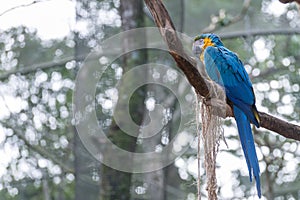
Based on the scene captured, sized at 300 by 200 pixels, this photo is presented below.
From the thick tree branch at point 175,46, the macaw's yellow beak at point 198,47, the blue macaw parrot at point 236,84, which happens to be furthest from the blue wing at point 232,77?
the thick tree branch at point 175,46

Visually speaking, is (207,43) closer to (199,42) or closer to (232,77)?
(199,42)

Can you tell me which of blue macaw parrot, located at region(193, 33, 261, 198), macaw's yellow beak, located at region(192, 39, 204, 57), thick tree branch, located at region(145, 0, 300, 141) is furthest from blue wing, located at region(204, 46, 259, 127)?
thick tree branch, located at region(145, 0, 300, 141)

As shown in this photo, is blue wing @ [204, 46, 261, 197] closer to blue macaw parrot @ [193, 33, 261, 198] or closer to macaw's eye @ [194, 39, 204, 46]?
blue macaw parrot @ [193, 33, 261, 198]

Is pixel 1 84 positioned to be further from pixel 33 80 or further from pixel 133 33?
pixel 133 33

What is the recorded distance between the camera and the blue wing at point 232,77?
7.58 ft

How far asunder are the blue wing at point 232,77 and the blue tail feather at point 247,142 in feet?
Answer: 0.08

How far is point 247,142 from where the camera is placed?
221 centimetres

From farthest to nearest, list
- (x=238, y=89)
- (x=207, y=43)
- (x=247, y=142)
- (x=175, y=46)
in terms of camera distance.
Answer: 1. (x=207, y=43)
2. (x=238, y=89)
3. (x=247, y=142)
4. (x=175, y=46)

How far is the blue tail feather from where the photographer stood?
2.12m

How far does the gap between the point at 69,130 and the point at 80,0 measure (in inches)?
41.4

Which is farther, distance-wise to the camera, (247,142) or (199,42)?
(199,42)

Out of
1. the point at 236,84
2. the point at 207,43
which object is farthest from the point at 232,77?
the point at 207,43

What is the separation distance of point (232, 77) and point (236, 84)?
0.05 meters

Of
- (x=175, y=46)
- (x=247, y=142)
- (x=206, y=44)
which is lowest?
(x=247, y=142)
